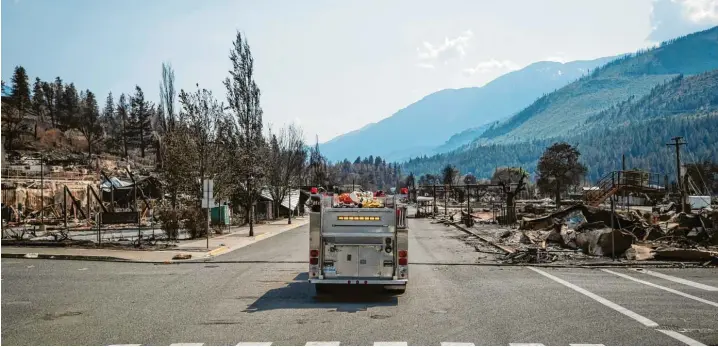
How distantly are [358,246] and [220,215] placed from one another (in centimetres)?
2886

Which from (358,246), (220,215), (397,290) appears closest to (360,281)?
(358,246)

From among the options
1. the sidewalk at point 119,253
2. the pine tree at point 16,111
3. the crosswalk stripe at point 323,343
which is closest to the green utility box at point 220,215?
the sidewalk at point 119,253

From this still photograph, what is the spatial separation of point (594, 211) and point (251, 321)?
26727 millimetres

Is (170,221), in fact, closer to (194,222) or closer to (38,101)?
(194,222)

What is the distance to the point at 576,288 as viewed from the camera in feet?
49.0

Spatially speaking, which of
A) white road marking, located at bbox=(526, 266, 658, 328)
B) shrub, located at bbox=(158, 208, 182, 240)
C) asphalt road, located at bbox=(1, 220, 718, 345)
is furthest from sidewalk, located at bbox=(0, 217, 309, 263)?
white road marking, located at bbox=(526, 266, 658, 328)

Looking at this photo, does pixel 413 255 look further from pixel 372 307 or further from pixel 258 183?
pixel 258 183

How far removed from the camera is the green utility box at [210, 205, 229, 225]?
40806mm

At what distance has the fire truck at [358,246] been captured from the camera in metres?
13.0

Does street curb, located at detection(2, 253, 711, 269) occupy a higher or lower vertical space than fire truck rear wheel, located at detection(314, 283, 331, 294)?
lower

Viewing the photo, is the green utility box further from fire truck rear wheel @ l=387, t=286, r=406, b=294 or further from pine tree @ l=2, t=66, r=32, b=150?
pine tree @ l=2, t=66, r=32, b=150

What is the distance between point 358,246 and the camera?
42.9ft

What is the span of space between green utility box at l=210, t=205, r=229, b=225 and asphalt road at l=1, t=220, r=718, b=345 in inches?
849

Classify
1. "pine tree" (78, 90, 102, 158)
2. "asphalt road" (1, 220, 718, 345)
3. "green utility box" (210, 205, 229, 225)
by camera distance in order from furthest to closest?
"pine tree" (78, 90, 102, 158) → "green utility box" (210, 205, 229, 225) → "asphalt road" (1, 220, 718, 345)
